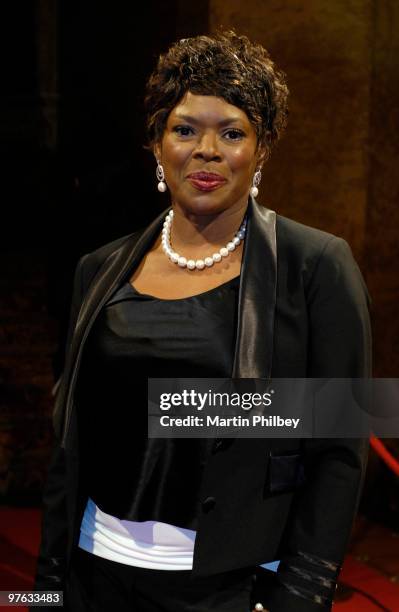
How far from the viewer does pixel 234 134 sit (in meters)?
1.70

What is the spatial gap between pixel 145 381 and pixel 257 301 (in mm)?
250

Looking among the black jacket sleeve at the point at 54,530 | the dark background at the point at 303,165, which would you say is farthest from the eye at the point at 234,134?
the dark background at the point at 303,165

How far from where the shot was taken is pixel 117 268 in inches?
73.0

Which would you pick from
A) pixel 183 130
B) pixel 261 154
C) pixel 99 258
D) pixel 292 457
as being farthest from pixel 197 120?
pixel 292 457

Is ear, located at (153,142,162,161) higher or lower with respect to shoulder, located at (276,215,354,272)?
higher

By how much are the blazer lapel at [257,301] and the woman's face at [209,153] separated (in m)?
0.09

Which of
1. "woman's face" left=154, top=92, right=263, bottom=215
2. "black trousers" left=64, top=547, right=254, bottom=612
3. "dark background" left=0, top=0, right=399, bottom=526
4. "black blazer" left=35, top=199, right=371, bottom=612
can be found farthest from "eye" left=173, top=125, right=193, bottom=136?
"dark background" left=0, top=0, right=399, bottom=526

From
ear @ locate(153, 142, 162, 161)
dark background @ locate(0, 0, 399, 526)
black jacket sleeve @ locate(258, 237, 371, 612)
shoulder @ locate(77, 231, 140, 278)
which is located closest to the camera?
black jacket sleeve @ locate(258, 237, 371, 612)

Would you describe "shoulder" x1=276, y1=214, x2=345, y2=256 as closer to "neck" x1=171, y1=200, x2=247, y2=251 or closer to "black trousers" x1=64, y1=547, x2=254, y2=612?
"neck" x1=171, y1=200, x2=247, y2=251

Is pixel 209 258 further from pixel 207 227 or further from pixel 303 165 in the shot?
pixel 303 165

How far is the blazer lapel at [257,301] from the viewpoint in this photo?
5.26 feet

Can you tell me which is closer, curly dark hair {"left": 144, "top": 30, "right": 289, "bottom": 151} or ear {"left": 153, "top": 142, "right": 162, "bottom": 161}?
curly dark hair {"left": 144, "top": 30, "right": 289, "bottom": 151}

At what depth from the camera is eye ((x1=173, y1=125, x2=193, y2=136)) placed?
1.72 meters

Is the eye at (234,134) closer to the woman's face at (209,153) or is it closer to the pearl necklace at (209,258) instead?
the woman's face at (209,153)
